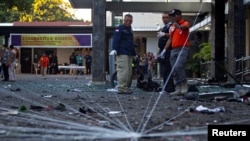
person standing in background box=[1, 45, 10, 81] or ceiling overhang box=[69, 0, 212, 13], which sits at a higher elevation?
A: ceiling overhang box=[69, 0, 212, 13]

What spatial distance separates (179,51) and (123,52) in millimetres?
1534

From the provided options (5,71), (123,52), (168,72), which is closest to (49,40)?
(5,71)

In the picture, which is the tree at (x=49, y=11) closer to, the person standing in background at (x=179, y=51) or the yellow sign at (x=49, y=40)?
the yellow sign at (x=49, y=40)

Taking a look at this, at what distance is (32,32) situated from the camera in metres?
37.9

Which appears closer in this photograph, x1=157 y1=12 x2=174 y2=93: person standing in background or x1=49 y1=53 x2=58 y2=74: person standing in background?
x1=157 y1=12 x2=174 y2=93: person standing in background

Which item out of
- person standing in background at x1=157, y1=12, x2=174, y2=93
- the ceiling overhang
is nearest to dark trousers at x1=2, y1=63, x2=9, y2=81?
the ceiling overhang

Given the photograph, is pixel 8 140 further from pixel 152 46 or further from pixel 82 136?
pixel 152 46

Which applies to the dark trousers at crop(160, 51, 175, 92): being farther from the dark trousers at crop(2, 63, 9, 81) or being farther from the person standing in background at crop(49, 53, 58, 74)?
the person standing in background at crop(49, 53, 58, 74)

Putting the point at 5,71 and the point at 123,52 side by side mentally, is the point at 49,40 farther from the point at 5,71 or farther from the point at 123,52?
the point at 123,52

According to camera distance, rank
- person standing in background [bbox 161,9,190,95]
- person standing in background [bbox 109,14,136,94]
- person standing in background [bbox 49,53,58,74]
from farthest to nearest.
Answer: person standing in background [bbox 49,53,58,74]
person standing in background [bbox 109,14,136,94]
person standing in background [bbox 161,9,190,95]

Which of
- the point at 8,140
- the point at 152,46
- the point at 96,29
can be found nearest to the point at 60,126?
the point at 8,140

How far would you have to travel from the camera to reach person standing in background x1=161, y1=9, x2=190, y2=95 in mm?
9516

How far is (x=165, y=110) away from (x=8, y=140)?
2997 mm

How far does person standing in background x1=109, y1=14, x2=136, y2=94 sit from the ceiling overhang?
5855mm
